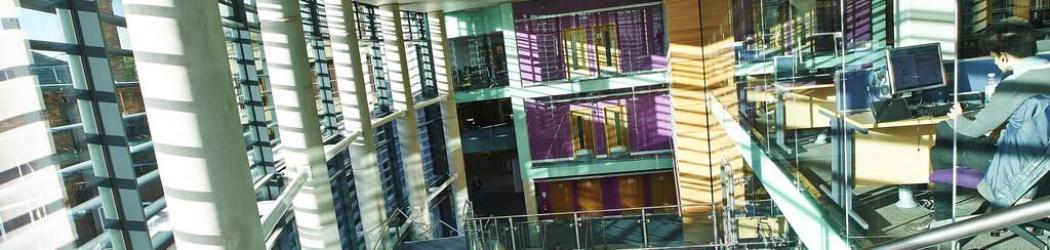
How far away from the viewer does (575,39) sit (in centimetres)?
1486

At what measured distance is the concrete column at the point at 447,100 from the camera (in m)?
14.6

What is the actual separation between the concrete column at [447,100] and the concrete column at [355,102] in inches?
199

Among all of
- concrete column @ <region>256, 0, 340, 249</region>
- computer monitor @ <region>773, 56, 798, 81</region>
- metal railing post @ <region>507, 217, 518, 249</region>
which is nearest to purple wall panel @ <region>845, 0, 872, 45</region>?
computer monitor @ <region>773, 56, 798, 81</region>

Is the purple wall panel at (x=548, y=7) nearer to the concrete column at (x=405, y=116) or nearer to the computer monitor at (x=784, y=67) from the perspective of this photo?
the concrete column at (x=405, y=116)

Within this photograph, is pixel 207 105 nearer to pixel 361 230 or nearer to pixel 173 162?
pixel 173 162

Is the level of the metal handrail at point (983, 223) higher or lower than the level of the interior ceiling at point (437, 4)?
lower

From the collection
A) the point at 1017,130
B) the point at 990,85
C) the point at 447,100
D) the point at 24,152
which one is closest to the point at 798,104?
the point at 990,85

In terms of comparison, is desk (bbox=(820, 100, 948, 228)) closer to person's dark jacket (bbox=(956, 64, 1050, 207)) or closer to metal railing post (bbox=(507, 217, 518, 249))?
person's dark jacket (bbox=(956, 64, 1050, 207))

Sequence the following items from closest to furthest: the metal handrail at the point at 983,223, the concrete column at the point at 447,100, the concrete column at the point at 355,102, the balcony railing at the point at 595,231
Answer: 1. the metal handrail at the point at 983,223
2. the concrete column at the point at 355,102
3. the balcony railing at the point at 595,231
4. the concrete column at the point at 447,100

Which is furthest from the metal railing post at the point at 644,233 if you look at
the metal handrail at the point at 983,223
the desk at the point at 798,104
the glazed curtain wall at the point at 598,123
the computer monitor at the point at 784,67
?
the metal handrail at the point at 983,223

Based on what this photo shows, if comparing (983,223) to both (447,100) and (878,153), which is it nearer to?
(878,153)

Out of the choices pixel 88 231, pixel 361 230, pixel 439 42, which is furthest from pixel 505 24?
pixel 88 231

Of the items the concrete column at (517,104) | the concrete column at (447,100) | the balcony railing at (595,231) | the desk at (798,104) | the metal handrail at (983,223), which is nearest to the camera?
the metal handrail at (983,223)

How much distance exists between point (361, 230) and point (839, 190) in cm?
841
